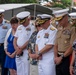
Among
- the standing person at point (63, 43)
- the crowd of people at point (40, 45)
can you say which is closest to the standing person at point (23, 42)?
the crowd of people at point (40, 45)

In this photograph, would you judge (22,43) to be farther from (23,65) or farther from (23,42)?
(23,65)

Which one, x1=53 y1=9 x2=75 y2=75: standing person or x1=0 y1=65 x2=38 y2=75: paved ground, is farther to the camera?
x1=0 y1=65 x2=38 y2=75: paved ground

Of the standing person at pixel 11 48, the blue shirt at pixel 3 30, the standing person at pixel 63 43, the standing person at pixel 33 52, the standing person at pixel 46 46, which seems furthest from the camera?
the blue shirt at pixel 3 30

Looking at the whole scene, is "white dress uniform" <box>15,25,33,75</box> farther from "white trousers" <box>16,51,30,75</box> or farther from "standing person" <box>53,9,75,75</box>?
"standing person" <box>53,9,75,75</box>

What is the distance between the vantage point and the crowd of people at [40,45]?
5109 millimetres

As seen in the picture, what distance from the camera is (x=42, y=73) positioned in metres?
5.55

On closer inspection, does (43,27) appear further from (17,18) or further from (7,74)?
(7,74)

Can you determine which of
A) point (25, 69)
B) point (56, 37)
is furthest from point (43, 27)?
point (25, 69)

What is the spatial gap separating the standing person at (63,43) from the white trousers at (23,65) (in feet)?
3.42

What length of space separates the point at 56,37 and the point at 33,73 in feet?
3.42

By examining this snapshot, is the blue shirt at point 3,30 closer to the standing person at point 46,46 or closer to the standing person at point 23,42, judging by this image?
the standing person at point 23,42

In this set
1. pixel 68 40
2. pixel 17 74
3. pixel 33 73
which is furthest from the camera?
pixel 17 74

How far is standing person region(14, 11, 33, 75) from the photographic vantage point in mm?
6073

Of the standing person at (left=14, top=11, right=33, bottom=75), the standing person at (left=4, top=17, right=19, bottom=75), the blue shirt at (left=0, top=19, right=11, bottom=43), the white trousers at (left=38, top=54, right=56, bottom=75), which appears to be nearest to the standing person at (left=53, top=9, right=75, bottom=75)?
the white trousers at (left=38, top=54, right=56, bottom=75)
